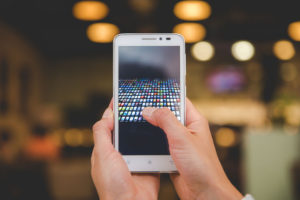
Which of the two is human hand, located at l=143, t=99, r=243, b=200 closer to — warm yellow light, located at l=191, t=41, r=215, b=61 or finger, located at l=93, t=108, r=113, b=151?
finger, located at l=93, t=108, r=113, b=151

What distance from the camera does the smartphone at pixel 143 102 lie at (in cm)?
93

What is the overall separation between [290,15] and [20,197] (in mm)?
3531

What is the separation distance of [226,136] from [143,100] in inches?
178

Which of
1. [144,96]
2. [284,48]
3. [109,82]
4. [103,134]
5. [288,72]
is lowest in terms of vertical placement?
[103,134]

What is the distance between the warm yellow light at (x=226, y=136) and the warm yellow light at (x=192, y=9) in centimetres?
224

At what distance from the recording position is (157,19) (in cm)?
405

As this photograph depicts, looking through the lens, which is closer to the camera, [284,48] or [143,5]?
[143,5]

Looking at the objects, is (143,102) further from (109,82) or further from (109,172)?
(109,82)

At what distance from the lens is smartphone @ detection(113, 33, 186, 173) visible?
932 mm

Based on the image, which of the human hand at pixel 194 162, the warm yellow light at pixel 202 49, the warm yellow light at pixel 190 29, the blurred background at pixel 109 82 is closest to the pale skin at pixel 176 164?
the human hand at pixel 194 162

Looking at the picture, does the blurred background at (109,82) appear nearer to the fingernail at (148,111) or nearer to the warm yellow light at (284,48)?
the warm yellow light at (284,48)

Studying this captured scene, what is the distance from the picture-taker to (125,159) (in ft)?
3.05

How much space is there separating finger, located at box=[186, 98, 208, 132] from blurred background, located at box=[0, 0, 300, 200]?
6.22ft

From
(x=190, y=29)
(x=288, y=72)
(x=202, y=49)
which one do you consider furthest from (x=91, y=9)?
(x=288, y=72)
